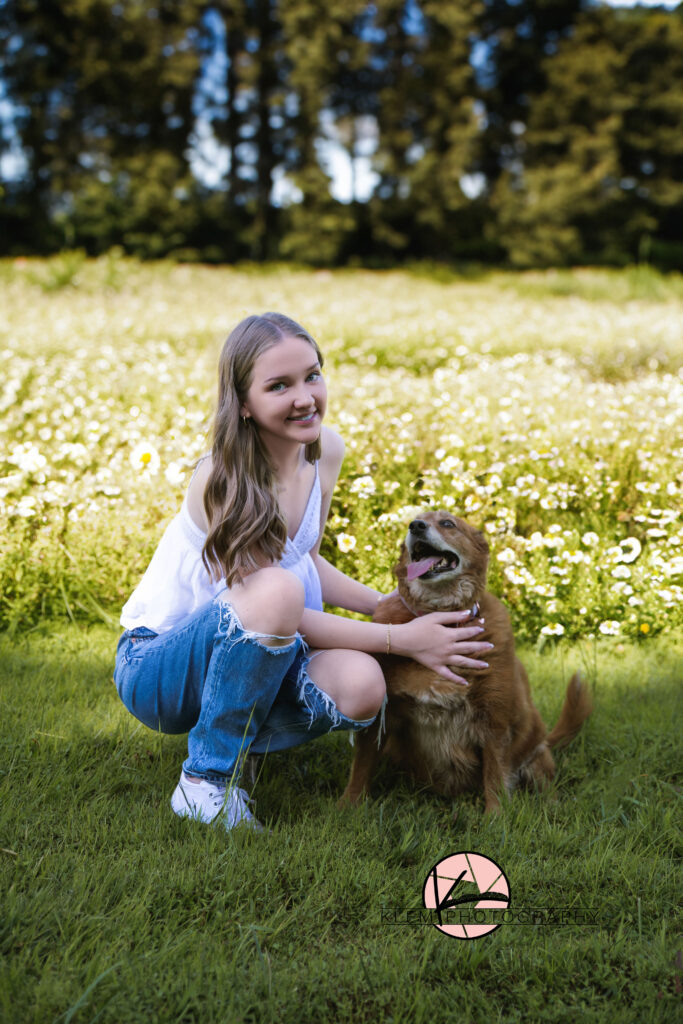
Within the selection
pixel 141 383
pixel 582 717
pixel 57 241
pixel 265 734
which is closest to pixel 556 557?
pixel 582 717

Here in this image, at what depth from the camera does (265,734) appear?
7.69 feet

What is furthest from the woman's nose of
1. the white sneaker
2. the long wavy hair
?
the white sneaker

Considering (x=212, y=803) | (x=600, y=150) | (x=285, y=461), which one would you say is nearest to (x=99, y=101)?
(x=600, y=150)

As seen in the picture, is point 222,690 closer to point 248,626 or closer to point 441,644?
point 248,626

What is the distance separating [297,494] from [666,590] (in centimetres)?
175

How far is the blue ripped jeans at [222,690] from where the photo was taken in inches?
84.3

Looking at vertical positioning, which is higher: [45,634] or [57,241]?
[57,241]

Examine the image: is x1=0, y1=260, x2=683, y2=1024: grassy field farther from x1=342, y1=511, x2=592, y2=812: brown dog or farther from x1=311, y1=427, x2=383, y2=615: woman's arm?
x1=311, y1=427, x2=383, y2=615: woman's arm

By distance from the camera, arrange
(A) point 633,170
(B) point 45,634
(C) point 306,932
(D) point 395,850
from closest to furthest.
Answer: (C) point 306,932, (D) point 395,850, (B) point 45,634, (A) point 633,170

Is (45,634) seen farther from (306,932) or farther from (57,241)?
(57,241)

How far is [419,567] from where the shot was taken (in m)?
2.39

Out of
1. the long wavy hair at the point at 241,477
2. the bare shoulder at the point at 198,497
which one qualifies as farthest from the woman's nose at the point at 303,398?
the bare shoulder at the point at 198,497

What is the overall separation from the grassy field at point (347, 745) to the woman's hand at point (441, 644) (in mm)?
414

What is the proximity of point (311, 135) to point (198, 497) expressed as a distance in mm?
29147
